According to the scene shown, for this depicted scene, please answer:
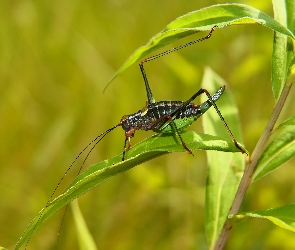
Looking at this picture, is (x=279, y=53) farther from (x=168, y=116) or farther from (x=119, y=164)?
(x=119, y=164)

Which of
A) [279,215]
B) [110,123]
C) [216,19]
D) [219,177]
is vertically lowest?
[279,215]

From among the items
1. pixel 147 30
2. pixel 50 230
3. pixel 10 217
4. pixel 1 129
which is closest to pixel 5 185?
pixel 10 217

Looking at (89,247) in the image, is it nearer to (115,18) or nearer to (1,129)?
(1,129)

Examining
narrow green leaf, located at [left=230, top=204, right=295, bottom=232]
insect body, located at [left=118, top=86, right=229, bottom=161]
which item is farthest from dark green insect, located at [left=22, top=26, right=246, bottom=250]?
narrow green leaf, located at [left=230, top=204, right=295, bottom=232]

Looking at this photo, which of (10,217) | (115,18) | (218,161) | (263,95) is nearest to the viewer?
(218,161)

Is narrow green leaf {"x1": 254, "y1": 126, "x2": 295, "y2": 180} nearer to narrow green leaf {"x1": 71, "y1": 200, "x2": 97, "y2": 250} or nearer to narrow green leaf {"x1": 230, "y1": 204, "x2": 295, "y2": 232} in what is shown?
narrow green leaf {"x1": 230, "y1": 204, "x2": 295, "y2": 232}

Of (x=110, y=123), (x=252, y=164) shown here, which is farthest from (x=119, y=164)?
(x=110, y=123)

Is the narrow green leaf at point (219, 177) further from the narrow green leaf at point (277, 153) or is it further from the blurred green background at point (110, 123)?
the blurred green background at point (110, 123)

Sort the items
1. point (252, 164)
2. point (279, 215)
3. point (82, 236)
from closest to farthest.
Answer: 1. point (279, 215)
2. point (252, 164)
3. point (82, 236)
